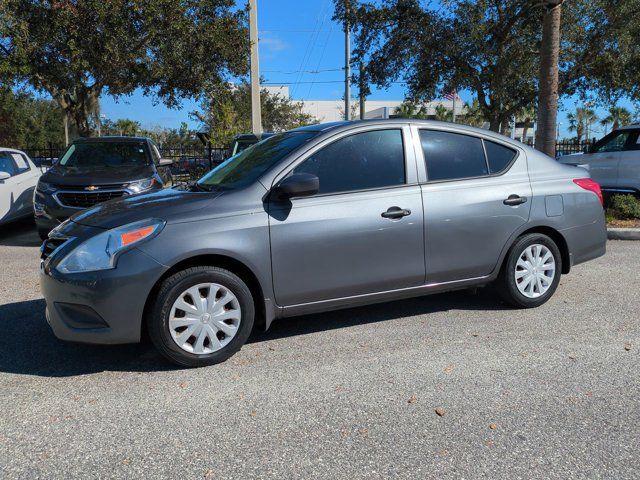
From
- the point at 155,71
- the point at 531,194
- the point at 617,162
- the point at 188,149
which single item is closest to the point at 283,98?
the point at 188,149

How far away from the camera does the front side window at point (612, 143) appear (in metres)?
10.8

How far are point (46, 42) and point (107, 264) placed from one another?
1112 centimetres

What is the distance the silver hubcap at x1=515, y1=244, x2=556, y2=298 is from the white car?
8496 mm

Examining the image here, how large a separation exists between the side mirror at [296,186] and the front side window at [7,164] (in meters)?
7.95

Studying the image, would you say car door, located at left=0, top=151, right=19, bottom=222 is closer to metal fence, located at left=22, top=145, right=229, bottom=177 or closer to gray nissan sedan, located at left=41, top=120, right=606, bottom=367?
metal fence, located at left=22, top=145, right=229, bottom=177

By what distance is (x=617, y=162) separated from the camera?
35.2 ft

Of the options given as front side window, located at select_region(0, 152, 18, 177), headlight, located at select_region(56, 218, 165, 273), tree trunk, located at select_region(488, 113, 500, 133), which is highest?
tree trunk, located at select_region(488, 113, 500, 133)

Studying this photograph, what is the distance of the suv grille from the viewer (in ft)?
27.2

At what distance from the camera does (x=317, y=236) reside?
4.10m

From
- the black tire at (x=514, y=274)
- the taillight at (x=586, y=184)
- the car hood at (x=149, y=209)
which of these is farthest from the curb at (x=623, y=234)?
the car hood at (x=149, y=209)

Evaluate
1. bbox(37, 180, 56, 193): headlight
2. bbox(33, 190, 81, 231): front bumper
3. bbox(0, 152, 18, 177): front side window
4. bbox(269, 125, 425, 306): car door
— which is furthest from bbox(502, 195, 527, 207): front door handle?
bbox(0, 152, 18, 177): front side window

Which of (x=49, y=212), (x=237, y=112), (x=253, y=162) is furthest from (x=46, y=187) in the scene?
(x=237, y=112)

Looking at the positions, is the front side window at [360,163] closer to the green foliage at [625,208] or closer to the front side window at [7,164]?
the green foliage at [625,208]

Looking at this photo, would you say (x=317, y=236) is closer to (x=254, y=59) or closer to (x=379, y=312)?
(x=379, y=312)
